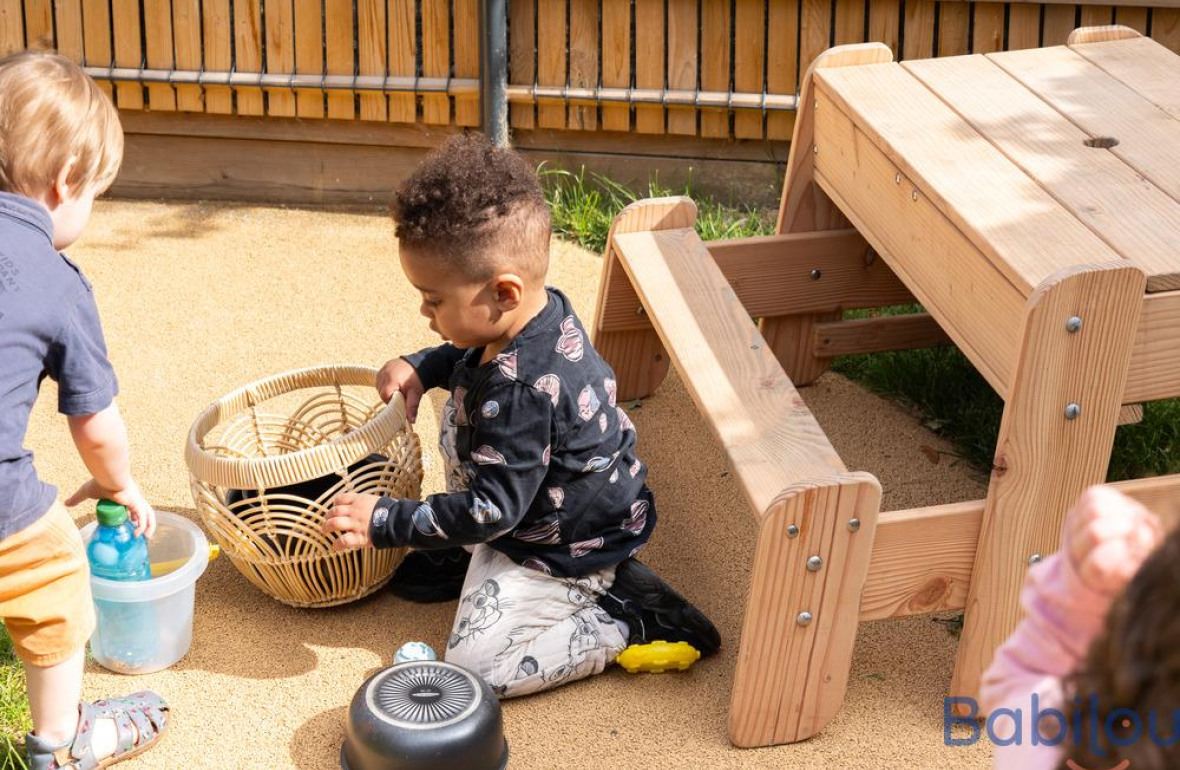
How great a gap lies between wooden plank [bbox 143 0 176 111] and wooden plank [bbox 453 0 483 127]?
1066mm

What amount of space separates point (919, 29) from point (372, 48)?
6.42 ft

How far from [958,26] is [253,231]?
263 centimetres

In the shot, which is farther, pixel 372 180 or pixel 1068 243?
pixel 372 180

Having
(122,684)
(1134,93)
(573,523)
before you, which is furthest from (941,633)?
(122,684)

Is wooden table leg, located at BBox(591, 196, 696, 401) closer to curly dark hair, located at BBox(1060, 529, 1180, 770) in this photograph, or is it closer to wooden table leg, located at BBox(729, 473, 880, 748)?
wooden table leg, located at BBox(729, 473, 880, 748)

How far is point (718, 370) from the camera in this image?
315cm

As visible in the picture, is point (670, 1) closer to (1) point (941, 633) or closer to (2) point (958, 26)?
(2) point (958, 26)

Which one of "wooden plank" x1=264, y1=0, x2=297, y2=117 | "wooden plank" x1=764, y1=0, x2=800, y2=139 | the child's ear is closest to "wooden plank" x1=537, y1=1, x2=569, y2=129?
"wooden plank" x1=764, y1=0, x2=800, y2=139

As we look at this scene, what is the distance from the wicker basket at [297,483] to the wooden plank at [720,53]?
2.27 meters

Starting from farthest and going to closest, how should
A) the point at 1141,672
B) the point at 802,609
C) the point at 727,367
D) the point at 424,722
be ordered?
the point at 727,367 < the point at 802,609 < the point at 424,722 < the point at 1141,672

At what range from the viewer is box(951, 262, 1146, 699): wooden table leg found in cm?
247

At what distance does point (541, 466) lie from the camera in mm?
2873

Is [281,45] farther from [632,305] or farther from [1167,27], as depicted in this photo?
[1167,27]

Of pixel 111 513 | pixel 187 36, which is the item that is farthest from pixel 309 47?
pixel 111 513
